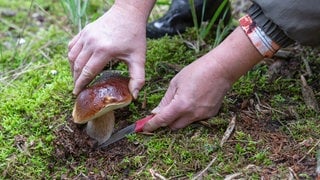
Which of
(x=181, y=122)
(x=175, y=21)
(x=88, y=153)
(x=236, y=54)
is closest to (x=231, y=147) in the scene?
(x=181, y=122)

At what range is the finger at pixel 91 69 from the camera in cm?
180

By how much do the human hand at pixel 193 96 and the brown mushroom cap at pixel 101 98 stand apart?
0.18 meters

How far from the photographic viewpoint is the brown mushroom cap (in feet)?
5.94

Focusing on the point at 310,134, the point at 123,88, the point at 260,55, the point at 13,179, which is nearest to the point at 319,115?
the point at 310,134

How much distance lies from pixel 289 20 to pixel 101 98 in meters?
0.74

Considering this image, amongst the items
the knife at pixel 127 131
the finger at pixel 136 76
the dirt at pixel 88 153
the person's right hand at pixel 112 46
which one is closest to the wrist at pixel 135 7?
the person's right hand at pixel 112 46

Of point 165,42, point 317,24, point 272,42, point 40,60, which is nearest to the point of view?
point 317,24

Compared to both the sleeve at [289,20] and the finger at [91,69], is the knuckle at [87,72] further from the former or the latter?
the sleeve at [289,20]

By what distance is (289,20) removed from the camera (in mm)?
1702

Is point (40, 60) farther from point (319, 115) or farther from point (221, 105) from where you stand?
point (319, 115)

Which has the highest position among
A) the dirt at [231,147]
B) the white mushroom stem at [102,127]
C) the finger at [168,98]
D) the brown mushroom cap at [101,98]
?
the brown mushroom cap at [101,98]

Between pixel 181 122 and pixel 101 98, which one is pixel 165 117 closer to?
pixel 181 122

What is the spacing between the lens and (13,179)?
1885mm

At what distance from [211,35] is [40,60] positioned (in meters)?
1.02
